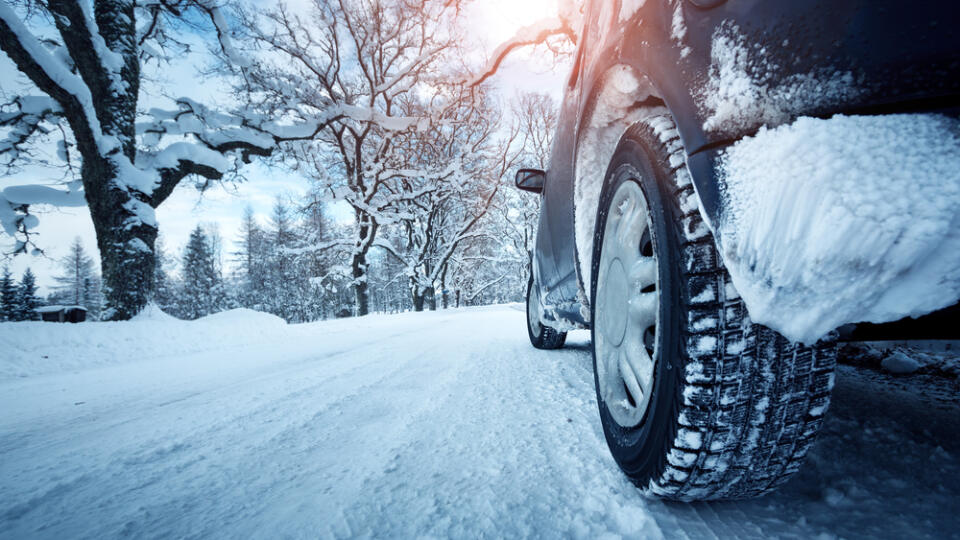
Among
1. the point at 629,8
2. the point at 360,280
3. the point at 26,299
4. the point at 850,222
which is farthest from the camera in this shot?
the point at 26,299

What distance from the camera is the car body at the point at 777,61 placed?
1.77 feet

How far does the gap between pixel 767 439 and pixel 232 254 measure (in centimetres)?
4858

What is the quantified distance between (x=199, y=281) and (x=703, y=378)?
41.5 metres

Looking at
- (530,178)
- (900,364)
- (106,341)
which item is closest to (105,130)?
(106,341)

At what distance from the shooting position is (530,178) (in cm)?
276

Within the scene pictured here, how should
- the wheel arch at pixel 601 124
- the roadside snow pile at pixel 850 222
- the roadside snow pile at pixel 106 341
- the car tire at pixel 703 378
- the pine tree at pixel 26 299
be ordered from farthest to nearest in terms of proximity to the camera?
1. the pine tree at pixel 26 299
2. the roadside snow pile at pixel 106 341
3. the wheel arch at pixel 601 124
4. the car tire at pixel 703 378
5. the roadside snow pile at pixel 850 222

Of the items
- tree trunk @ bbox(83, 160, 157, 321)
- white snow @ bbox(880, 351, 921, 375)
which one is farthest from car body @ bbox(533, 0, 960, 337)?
tree trunk @ bbox(83, 160, 157, 321)

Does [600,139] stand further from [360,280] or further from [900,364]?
[360,280]

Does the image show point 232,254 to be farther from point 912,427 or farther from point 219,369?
point 912,427

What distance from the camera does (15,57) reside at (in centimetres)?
523

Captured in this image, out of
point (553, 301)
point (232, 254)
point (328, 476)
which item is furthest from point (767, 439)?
point (232, 254)

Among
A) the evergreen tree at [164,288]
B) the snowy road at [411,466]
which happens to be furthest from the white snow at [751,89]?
the evergreen tree at [164,288]

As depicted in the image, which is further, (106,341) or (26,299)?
(26,299)

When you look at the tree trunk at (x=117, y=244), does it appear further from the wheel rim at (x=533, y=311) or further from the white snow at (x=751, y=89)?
the white snow at (x=751, y=89)
